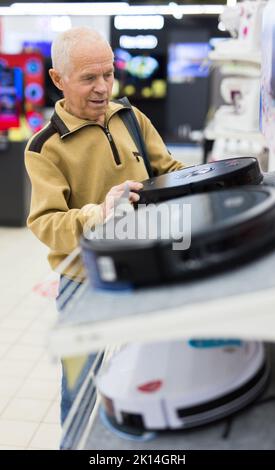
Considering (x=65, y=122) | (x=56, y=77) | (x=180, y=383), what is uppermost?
(x=56, y=77)

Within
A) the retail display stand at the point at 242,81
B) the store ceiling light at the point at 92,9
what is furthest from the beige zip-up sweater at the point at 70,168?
the store ceiling light at the point at 92,9

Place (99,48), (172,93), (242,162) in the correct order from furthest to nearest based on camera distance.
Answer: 1. (172,93)
2. (99,48)
3. (242,162)

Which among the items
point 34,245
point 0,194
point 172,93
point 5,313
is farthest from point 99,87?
point 172,93

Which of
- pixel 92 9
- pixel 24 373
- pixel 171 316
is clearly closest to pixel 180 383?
pixel 171 316

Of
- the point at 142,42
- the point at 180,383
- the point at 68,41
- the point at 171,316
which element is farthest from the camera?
the point at 142,42

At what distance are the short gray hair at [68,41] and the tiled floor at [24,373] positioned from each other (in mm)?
648

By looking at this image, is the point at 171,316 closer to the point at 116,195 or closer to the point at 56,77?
the point at 116,195

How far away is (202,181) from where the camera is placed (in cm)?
123

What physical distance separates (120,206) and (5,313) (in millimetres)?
2826

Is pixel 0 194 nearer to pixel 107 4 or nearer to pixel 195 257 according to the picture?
pixel 107 4

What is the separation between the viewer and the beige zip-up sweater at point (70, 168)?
1.41m

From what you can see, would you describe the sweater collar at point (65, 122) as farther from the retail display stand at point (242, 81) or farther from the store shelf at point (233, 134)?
the store shelf at point (233, 134)

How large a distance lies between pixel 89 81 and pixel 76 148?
0.18 metres

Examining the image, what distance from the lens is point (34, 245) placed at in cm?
555
